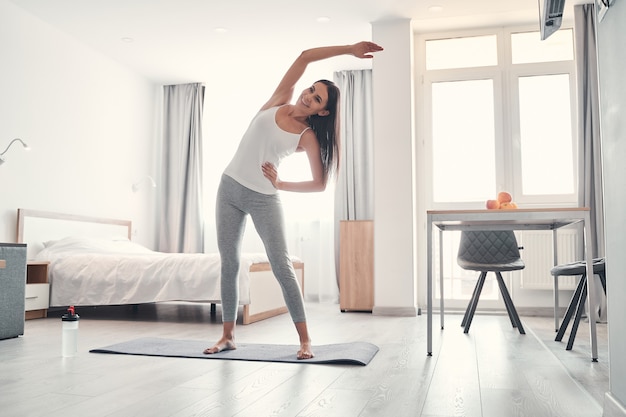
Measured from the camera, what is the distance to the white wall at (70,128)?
450cm

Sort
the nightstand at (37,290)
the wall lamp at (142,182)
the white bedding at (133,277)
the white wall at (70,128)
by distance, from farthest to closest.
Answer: the wall lamp at (142,182) → the white wall at (70,128) → the nightstand at (37,290) → the white bedding at (133,277)

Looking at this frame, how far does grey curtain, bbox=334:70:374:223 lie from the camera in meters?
5.89

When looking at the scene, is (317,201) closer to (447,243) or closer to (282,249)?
(447,243)

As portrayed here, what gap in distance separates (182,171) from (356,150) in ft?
6.30

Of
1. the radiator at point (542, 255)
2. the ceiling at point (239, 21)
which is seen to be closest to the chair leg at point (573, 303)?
the radiator at point (542, 255)

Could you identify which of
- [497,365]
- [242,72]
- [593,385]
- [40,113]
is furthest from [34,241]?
[593,385]

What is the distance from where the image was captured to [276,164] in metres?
2.55

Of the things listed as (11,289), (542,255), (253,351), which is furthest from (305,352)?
(542,255)

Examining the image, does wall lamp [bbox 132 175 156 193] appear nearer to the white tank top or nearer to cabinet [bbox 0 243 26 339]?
cabinet [bbox 0 243 26 339]

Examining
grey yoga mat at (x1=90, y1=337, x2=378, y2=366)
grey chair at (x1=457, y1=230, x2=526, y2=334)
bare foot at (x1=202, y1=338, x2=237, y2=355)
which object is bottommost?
grey yoga mat at (x1=90, y1=337, x2=378, y2=366)

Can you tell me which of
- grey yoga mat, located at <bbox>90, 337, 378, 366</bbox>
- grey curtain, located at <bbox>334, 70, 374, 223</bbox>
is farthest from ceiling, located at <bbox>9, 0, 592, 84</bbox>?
grey yoga mat, located at <bbox>90, 337, 378, 366</bbox>

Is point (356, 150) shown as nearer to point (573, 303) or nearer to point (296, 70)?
point (573, 303)

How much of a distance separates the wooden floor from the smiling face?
1.06 meters

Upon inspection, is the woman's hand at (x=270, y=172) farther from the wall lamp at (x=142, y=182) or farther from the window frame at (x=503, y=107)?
the wall lamp at (x=142, y=182)
